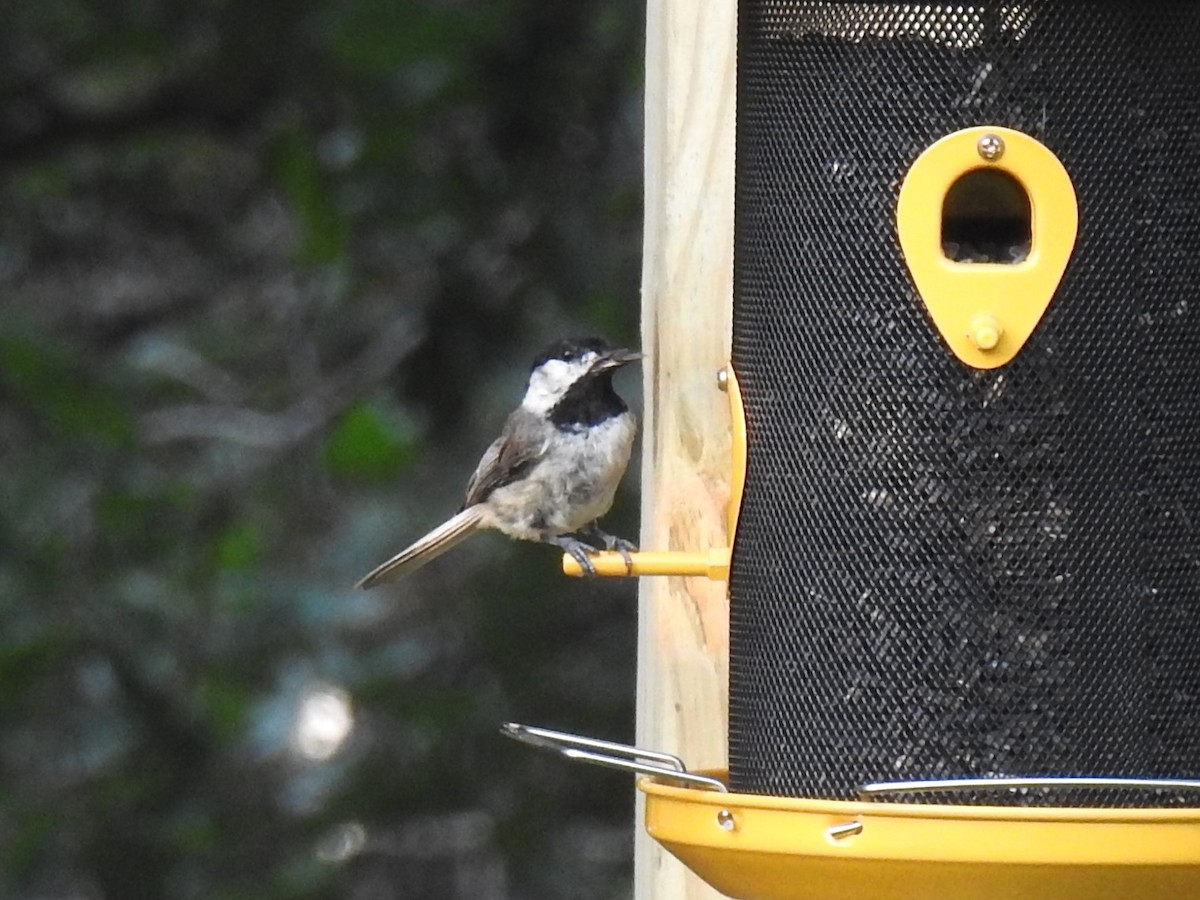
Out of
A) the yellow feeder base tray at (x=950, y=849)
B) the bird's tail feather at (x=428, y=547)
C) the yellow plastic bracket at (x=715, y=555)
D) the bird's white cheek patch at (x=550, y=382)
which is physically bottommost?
the yellow feeder base tray at (x=950, y=849)

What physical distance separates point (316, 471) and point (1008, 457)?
11.2 ft

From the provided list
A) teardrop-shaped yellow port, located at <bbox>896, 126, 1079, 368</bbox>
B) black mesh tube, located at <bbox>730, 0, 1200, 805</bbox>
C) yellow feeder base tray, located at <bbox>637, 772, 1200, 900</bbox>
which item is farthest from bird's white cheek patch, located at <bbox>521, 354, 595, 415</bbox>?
yellow feeder base tray, located at <bbox>637, 772, 1200, 900</bbox>

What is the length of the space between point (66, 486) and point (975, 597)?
3.47 m

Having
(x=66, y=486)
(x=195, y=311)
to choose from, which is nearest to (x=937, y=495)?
(x=66, y=486)

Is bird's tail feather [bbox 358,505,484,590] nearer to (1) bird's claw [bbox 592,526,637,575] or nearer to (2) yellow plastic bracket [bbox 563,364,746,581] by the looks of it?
(1) bird's claw [bbox 592,526,637,575]

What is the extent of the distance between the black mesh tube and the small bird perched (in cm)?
171

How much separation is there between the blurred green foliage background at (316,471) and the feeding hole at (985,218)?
2.35 meters

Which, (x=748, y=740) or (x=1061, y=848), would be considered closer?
(x=1061, y=848)

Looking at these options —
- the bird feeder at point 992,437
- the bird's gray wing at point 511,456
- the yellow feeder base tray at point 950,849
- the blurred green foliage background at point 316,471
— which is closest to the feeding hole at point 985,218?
the bird feeder at point 992,437

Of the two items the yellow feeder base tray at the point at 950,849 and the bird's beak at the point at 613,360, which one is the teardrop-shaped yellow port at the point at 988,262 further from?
the bird's beak at the point at 613,360

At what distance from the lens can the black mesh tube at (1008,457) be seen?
278 centimetres

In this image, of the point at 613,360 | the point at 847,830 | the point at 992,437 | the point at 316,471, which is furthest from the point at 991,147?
the point at 316,471

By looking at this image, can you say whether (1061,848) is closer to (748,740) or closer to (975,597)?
(975,597)

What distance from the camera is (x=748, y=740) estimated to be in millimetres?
2990
